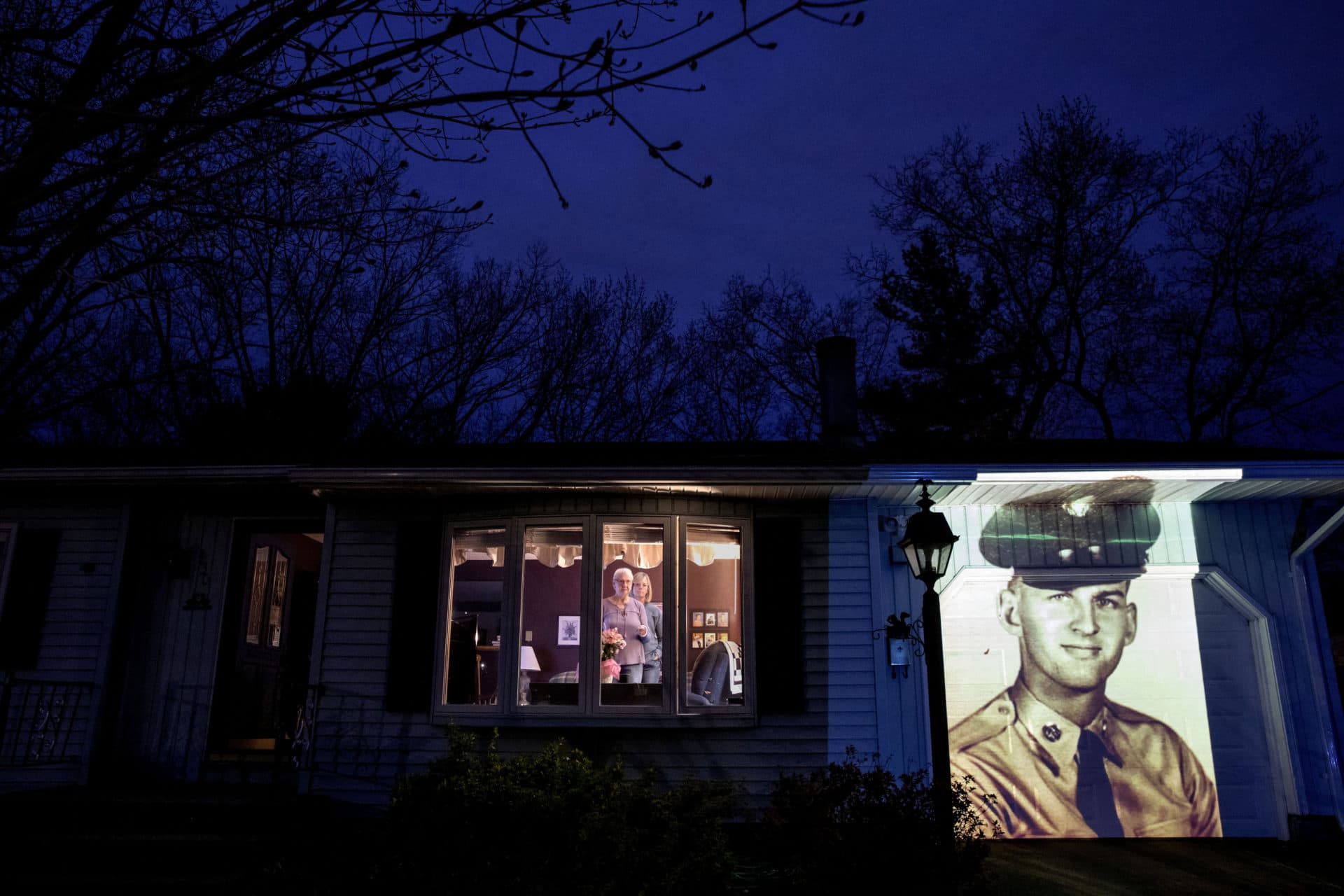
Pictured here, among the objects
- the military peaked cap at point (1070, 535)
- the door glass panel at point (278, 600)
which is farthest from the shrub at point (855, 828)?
the door glass panel at point (278, 600)

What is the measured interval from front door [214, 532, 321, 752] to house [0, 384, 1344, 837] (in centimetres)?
8

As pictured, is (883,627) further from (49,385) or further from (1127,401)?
(1127,401)

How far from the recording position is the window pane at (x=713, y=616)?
7.64 meters

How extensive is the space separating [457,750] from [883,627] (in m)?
3.84

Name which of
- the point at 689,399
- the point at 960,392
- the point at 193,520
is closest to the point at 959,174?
the point at 960,392

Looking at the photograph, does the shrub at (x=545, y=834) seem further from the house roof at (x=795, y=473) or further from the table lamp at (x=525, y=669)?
the house roof at (x=795, y=473)

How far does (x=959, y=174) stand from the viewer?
21.1m

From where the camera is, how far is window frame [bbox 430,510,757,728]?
7.48 meters

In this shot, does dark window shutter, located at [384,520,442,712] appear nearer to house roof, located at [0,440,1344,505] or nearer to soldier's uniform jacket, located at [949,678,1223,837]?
house roof, located at [0,440,1344,505]

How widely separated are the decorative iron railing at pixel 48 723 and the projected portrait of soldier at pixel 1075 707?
7871mm

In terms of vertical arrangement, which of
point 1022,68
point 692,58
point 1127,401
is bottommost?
point 692,58

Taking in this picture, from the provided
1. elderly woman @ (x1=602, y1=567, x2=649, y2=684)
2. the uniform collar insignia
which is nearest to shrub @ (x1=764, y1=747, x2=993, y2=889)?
elderly woman @ (x1=602, y1=567, x2=649, y2=684)

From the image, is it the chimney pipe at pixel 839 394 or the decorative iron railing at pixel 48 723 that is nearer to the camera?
the decorative iron railing at pixel 48 723

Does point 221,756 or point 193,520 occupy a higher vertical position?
point 193,520
